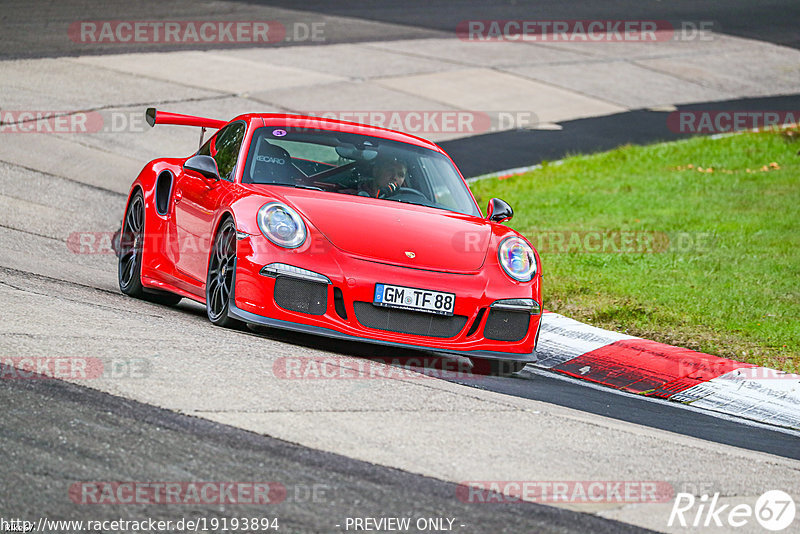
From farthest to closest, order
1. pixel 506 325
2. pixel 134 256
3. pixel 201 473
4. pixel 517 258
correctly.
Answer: pixel 134 256 → pixel 517 258 → pixel 506 325 → pixel 201 473

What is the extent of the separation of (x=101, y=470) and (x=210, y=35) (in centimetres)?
1972

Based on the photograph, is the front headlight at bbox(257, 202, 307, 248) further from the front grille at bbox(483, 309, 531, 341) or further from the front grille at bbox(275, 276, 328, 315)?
the front grille at bbox(483, 309, 531, 341)

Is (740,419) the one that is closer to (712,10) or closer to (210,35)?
(210,35)

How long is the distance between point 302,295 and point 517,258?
4.70ft

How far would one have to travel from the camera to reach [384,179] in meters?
7.79

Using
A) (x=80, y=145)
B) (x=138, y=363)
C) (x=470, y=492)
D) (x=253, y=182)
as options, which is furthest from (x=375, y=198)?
(x=80, y=145)

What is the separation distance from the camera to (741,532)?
443 cm

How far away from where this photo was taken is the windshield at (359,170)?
299 inches

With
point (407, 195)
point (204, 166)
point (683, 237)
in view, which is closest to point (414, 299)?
point (407, 195)

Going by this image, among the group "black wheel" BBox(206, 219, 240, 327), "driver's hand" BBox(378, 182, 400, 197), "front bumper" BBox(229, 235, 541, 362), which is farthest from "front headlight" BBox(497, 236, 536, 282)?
"black wheel" BBox(206, 219, 240, 327)

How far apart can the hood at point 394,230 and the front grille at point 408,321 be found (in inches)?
11.2

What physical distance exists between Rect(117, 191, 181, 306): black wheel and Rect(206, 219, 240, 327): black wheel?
43.2 inches

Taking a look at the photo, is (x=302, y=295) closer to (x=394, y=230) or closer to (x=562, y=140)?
(x=394, y=230)

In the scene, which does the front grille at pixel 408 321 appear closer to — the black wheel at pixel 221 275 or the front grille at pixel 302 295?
the front grille at pixel 302 295
